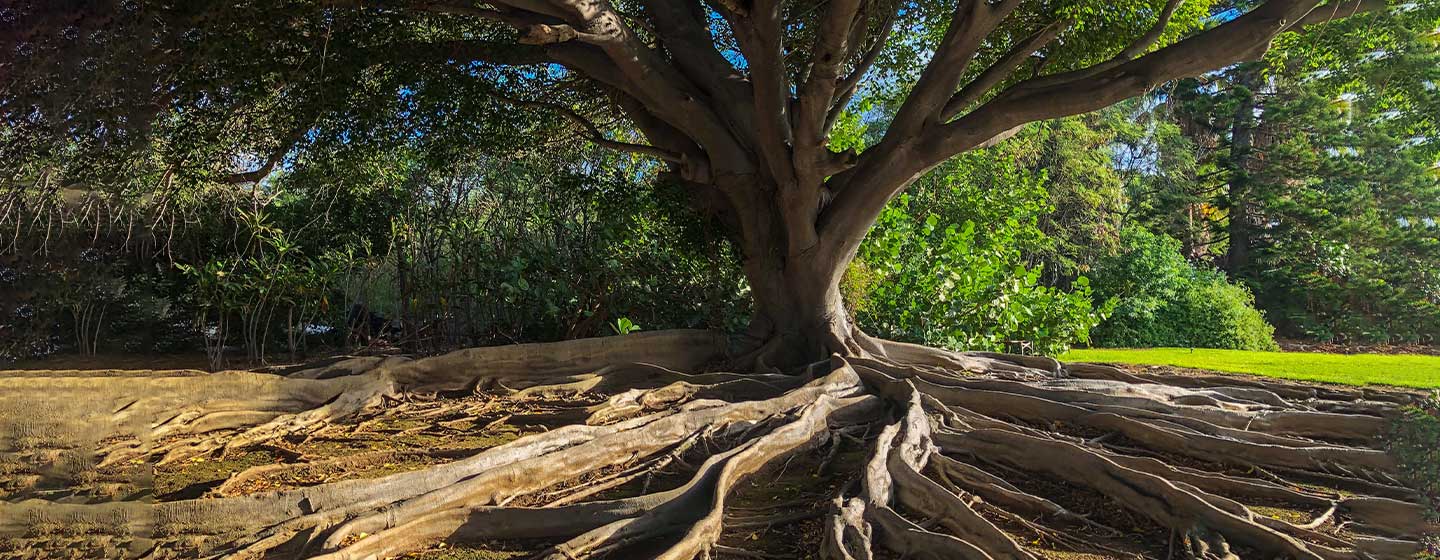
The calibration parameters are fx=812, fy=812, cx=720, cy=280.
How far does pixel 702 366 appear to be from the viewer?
8.34 m

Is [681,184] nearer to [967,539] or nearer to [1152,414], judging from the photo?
[1152,414]

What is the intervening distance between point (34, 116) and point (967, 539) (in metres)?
6.56

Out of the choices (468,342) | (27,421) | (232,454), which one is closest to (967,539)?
(232,454)

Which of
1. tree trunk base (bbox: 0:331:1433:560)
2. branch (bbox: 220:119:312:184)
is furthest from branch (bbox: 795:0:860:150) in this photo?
branch (bbox: 220:119:312:184)

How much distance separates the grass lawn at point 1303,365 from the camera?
28.6ft

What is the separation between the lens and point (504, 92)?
8328 mm

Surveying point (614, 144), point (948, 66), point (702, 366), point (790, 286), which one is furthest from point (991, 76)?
point (702, 366)

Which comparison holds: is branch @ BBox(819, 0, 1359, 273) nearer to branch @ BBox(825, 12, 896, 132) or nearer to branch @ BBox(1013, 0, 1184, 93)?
branch @ BBox(1013, 0, 1184, 93)

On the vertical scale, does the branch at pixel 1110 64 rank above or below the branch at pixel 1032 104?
above

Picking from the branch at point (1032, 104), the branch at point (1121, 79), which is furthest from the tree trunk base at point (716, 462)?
the branch at point (1121, 79)

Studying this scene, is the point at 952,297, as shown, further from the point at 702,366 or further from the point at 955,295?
the point at 702,366

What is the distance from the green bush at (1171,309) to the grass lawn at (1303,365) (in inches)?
149

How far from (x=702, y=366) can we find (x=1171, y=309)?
39.3ft

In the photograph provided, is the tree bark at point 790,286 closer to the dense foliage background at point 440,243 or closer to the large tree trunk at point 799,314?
the large tree trunk at point 799,314
